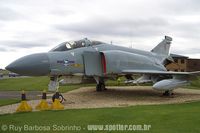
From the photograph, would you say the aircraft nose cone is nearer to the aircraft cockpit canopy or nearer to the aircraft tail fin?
the aircraft cockpit canopy

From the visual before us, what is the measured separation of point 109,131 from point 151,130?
0.91 meters

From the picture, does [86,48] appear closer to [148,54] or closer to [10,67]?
[10,67]

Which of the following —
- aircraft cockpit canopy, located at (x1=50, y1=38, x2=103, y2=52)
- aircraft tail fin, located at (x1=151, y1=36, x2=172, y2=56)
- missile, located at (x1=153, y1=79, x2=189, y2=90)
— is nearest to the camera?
missile, located at (x1=153, y1=79, x2=189, y2=90)

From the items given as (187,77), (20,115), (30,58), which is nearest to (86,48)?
(30,58)

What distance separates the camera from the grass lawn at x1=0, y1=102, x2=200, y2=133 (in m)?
7.02

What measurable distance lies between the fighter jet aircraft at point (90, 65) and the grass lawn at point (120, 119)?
3.24 m

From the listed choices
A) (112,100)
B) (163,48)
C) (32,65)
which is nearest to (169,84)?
(112,100)

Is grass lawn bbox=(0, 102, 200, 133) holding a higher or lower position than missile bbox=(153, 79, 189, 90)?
lower

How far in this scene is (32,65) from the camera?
39.2ft

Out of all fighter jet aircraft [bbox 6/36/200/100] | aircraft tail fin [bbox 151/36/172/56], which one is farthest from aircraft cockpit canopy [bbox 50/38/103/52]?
aircraft tail fin [bbox 151/36/172/56]

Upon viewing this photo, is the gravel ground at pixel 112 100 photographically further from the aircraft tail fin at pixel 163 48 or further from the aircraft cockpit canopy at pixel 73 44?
the aircraft tail fin at pixel 163 48

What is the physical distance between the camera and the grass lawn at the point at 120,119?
23.0 feet

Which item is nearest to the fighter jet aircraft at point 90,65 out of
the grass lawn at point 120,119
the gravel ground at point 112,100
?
the gravel ground at point 112,100

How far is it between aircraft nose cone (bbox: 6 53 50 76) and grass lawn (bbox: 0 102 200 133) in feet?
9.57
